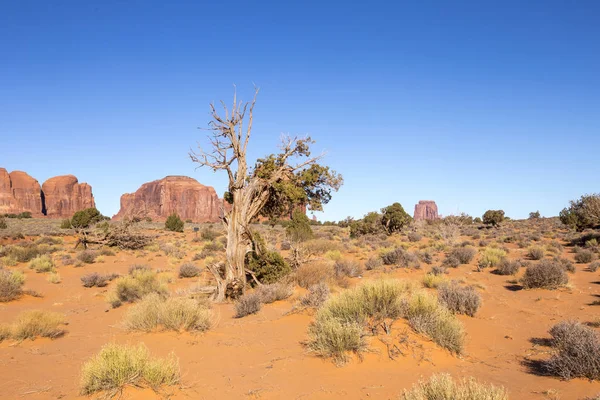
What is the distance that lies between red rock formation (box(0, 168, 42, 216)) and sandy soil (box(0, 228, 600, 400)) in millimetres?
120923

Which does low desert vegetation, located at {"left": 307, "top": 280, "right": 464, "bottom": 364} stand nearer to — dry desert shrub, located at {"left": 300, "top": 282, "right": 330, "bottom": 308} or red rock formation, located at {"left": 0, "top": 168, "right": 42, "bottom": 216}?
dry desert shrub, located at {"left": 300, "top": 282, "right": 330, "bottom": 308}

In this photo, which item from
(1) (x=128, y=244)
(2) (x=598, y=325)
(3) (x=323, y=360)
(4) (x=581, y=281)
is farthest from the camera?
(1) (x=128, y=244)

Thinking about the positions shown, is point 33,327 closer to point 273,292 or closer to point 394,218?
point 273,292

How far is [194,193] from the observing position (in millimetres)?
118125

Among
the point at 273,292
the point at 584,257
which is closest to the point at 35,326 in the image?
the point at 273,292

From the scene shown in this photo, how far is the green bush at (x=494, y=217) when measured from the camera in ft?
156

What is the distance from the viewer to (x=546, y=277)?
13070 millimetres

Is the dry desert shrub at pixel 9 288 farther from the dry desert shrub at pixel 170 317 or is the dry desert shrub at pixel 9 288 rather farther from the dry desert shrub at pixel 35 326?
the dry desert shrub at pixel 170 317

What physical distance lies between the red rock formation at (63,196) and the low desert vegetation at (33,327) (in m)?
124

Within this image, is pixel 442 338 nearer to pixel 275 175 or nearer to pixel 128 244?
pixel 275 175

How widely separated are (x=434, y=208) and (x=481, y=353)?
15903 centimetres

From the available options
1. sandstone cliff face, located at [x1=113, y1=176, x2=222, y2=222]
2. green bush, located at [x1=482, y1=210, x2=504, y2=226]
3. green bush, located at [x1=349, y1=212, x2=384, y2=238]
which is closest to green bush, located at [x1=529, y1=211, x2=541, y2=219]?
green bush, located at [x1=482, y1=210, x2=504, y2=226]

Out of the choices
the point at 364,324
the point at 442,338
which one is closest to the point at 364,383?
the point at 364,324

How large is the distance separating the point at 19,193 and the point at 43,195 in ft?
24.2
